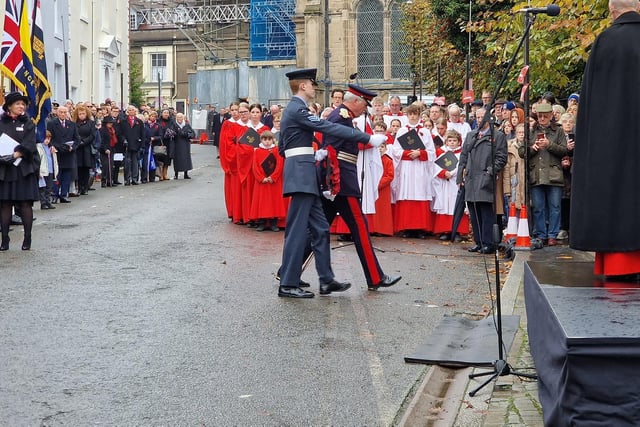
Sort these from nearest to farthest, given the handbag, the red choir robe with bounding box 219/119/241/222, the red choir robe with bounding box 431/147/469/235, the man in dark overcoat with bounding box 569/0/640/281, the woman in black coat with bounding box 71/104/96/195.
A: the man in dark overcoat with bounding box 569/0/640/281, the red choir robe with bounding box 431/147/469/235, the red choir robe with bounding box 219/119/241/222, the woman in black coat with bounding box 71/104/96/195, the handbag

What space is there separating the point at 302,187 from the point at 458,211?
5802 mm

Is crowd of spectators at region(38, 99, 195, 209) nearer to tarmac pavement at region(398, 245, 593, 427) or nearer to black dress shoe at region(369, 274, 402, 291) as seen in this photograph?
black dress shoe at region(369, 274, 402, 291)

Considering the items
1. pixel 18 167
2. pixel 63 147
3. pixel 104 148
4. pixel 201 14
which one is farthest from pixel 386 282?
pixel 201 14

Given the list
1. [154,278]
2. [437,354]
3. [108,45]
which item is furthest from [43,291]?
[108,45]

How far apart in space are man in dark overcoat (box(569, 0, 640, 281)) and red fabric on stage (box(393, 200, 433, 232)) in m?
10.6

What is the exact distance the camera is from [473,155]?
49.9ft

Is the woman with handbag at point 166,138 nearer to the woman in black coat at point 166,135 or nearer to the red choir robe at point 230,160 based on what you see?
the woman in black coat at point 166,135

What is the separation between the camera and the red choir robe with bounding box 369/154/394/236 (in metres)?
17.2

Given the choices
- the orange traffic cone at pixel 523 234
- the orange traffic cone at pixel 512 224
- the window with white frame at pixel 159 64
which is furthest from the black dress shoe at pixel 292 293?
the window with white frame at pixel 159 64

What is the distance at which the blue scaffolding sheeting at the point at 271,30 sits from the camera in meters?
66.2

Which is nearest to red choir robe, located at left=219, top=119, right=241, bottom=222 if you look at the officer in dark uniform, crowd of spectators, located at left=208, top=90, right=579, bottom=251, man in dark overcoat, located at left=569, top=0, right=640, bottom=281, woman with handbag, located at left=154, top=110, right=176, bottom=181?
crowd of spectators, located at left=208, top=90, right=579, bottom=251

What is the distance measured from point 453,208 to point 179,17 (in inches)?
2321

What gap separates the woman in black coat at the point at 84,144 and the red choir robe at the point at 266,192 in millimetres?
7214

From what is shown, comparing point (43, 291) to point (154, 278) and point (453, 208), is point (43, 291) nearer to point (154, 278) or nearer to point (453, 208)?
point (154, 278)
